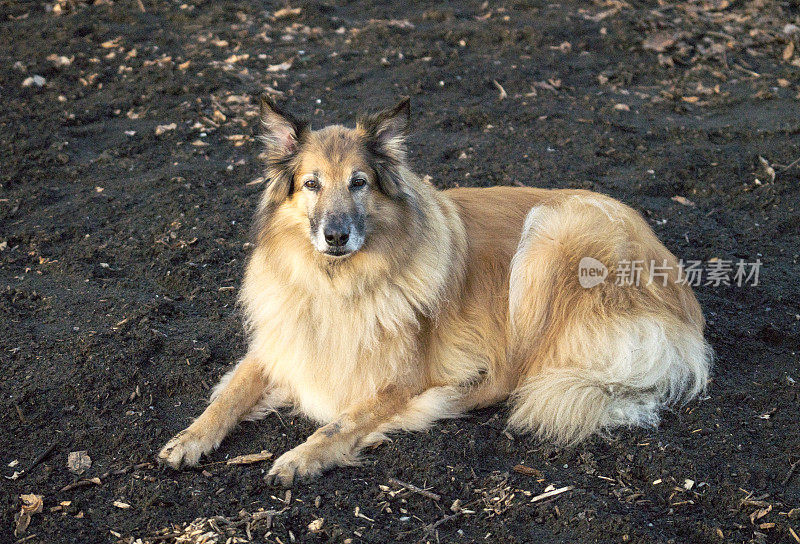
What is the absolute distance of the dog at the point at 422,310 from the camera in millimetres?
4016

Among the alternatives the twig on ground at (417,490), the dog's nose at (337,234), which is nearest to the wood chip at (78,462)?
the twig on ground at (417,490)

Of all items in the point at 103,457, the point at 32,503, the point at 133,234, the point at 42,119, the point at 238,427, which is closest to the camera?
the point at 32,503

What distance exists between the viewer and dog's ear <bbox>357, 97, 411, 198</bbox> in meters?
4.02

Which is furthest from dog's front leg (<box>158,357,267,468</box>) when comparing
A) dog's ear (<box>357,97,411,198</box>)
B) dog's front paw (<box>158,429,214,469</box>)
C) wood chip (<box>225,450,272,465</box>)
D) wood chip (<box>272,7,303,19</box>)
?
wood chip (<box>272,7,303,19</box>)

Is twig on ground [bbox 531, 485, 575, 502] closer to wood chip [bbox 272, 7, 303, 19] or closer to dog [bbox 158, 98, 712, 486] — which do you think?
dog [bbox 158, 98, 712, 486]

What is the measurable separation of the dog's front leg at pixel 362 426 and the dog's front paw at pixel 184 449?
431 mm

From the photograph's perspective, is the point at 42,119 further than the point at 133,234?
Yes

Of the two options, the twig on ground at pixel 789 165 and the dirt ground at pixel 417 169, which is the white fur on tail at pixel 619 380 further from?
the twig on ground at pixel 789 165

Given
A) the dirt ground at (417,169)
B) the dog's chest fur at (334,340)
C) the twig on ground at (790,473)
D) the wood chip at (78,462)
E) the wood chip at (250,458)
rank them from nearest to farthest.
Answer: the dirt ground at (417,169) → the twig on ground at (790,473) → the wood chip at (78,462) → the wood chip at (250,458) → the dog's chest fur at (334,340)

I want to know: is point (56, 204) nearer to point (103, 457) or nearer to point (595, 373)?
point (103, 457)

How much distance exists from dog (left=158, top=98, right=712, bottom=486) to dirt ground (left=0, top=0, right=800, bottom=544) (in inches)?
7.1

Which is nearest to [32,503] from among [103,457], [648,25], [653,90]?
[103,457]

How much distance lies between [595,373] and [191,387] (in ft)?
7.90

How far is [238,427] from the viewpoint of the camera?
4.29 m
